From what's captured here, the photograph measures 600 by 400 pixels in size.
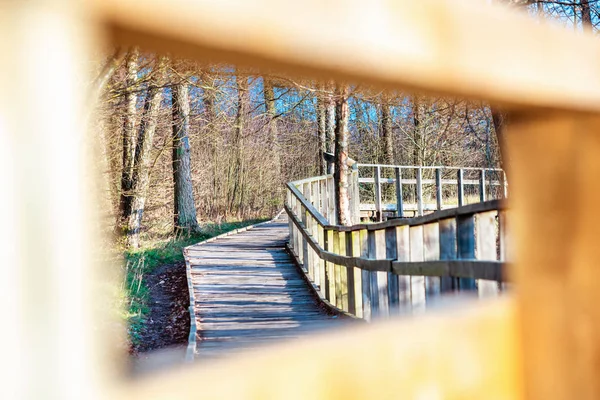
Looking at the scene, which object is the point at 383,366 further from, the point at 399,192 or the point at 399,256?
the point at 399,192

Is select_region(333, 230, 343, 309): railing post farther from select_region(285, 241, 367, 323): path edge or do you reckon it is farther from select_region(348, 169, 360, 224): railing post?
select_region(348, 169, 360, 224): railing post

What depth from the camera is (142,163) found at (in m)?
10.7

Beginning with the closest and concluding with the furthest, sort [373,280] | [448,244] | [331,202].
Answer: [448,244] → [373,280] → [331,202]

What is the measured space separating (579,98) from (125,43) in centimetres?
57

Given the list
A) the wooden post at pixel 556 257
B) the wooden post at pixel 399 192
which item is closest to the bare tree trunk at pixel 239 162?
the wooden post at pixel 399 192

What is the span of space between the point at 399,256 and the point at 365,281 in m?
1.52

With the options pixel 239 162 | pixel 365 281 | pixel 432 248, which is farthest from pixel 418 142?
pixel 432 248

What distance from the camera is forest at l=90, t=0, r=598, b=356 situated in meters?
6.87

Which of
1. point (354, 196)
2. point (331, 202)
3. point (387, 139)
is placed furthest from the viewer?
point (387, 139)

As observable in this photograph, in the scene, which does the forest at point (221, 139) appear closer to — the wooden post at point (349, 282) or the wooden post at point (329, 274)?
the wooden post at point (349, 282)

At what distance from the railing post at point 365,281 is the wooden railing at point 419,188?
6294mm

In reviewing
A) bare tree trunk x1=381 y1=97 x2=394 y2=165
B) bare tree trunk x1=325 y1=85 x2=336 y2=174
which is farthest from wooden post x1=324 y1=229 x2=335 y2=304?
bare tree trunk x1=381 y1=97 x2=394 y2=165

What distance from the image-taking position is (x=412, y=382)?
1.96ft

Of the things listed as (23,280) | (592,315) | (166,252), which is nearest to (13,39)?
(23,280)
